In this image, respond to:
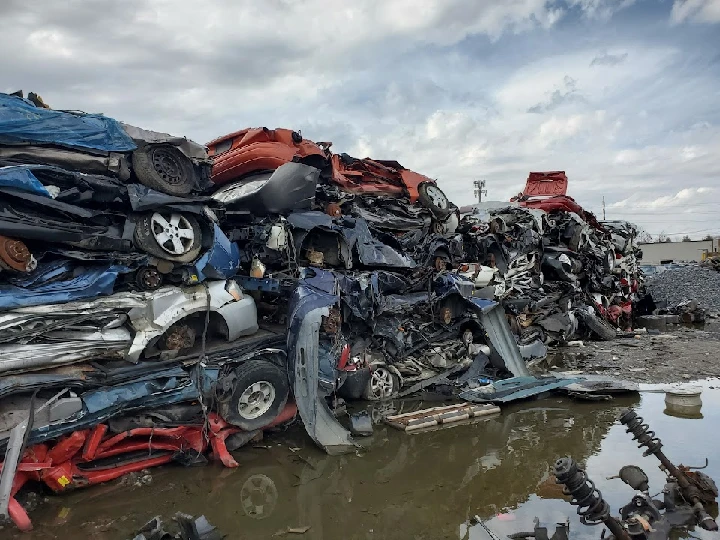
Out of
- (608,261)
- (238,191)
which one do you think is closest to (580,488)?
(238,191)

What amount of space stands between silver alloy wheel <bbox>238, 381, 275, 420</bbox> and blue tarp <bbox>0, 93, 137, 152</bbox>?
309 centimetres

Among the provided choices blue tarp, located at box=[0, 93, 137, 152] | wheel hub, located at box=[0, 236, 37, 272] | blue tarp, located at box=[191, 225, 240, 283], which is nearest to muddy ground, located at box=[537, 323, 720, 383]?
blue tarp, located at box=[191, 225, 240, 283]

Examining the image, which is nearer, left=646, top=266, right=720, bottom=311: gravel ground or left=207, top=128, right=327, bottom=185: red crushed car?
left=207, top=128, right=327, bottom=185: red crushed car

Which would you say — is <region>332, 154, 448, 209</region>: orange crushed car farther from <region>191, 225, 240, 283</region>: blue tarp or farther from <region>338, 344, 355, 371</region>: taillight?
<region>191, 225, 240, 283</region>: blue tarp

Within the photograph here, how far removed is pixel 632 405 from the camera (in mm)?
7539

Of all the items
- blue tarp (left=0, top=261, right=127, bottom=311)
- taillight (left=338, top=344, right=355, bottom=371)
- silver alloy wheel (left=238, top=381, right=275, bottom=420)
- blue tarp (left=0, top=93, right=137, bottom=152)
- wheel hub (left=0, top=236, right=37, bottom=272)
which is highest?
blue tarp (left=0, top=93, right=137, bottom=152)

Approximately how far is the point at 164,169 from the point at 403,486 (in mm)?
4491

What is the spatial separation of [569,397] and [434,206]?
4.68m

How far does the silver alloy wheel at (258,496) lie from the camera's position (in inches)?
186

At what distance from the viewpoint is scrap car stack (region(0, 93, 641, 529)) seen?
4.91 m

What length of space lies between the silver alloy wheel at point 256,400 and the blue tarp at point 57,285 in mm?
1905

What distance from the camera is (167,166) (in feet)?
20.2

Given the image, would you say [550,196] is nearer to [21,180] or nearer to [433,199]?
[433,199]

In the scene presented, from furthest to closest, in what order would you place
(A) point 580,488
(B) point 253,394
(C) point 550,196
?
(C) point 550,196 → (B) point 253,394 → (A) point 580,488
